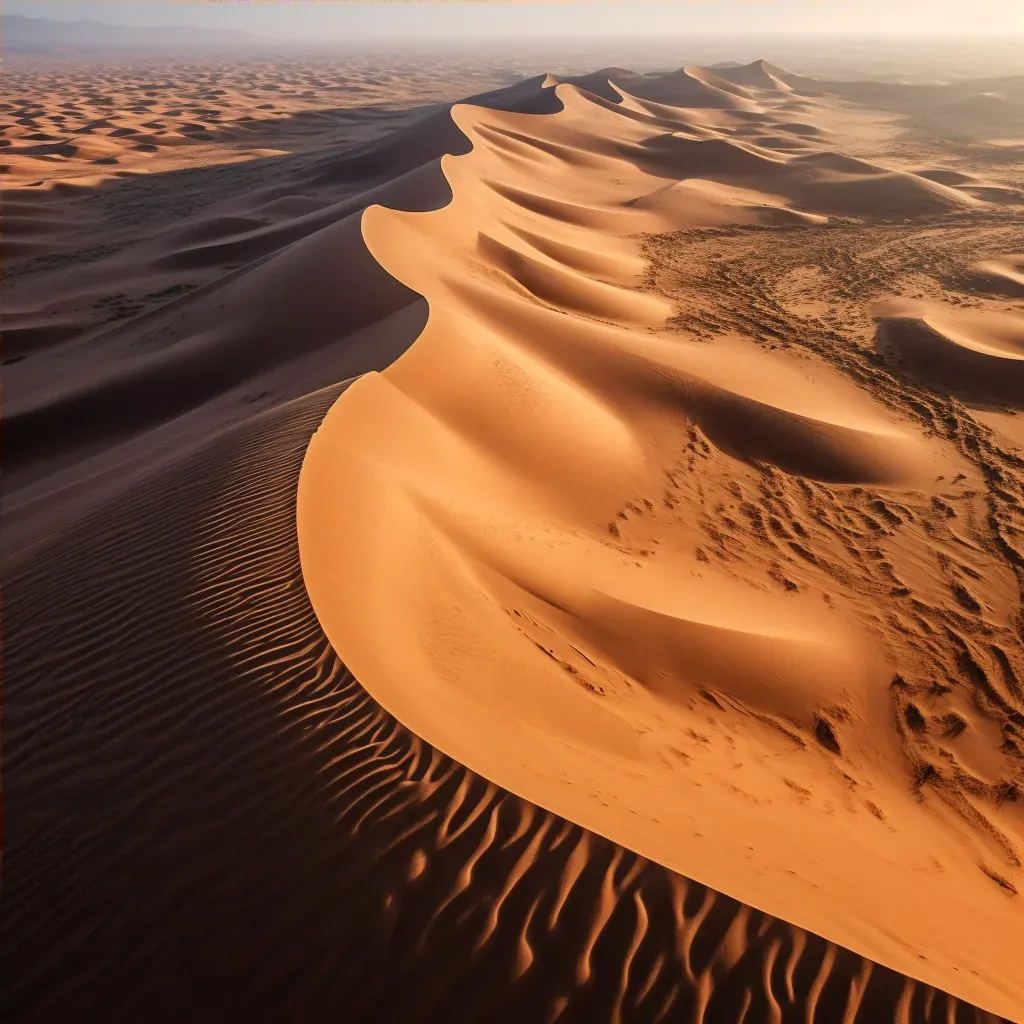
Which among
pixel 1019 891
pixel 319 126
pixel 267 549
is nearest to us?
pixel 1019 891

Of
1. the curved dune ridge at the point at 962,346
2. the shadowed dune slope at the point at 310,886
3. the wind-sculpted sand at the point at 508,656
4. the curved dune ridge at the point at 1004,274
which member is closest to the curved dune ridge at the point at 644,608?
the wind-sculpted sand at the point at 508,656

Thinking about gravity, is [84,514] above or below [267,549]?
below

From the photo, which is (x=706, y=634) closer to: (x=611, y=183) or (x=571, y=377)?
(x=571, y=377)

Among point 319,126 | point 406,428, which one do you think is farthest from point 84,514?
point 319,126

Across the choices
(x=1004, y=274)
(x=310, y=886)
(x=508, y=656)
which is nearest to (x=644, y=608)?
(x=508, y=656)

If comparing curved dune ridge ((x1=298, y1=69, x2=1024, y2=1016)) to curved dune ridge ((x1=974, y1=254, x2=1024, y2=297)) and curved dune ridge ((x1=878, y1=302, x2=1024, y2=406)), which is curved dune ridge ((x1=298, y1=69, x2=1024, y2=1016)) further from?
curved dune ridge ((x1=974, y1=254, x2=1024, y2=297))

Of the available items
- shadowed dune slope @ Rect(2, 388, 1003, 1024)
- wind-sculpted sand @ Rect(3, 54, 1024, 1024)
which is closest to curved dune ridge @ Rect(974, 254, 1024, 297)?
wind-sculpted sand @ Rect(3, 54, 1024, 1024)
